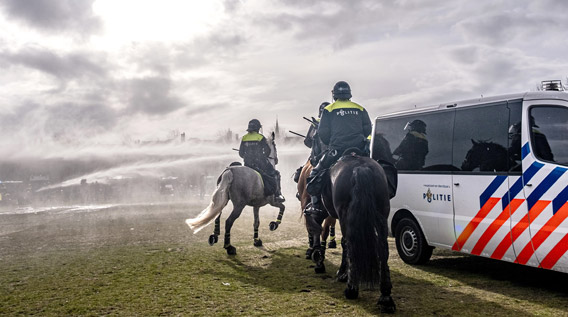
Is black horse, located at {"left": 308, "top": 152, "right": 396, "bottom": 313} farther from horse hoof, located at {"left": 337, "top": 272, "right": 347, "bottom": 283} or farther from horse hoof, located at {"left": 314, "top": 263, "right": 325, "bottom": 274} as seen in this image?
horse hoof, located at {"left": 314, "top": 263, "right": 325, "bottom": 274}

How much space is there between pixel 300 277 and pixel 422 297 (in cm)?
220

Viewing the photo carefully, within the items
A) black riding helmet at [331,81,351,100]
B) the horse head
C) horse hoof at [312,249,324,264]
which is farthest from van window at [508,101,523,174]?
horse hoof at [312,249,324,264]

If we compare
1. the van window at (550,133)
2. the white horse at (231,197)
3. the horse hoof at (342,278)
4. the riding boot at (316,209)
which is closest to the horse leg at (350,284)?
the horse hoof at (342,278)

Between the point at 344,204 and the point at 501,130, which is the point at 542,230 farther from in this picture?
the point at 344,204

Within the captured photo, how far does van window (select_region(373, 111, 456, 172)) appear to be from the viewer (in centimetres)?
760

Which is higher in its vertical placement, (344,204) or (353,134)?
(353,134)

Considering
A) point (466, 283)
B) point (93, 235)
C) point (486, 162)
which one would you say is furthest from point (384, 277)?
point (93, 235)

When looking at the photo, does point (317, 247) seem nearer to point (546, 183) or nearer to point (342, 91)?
point (342, 91)

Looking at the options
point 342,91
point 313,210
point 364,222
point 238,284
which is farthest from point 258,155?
point 364,222

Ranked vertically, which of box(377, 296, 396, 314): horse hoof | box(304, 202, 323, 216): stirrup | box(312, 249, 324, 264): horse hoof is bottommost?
box(377, 296, 396, 314): horse hoof

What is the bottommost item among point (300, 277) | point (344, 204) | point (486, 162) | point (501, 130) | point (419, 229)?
point (300, 277)

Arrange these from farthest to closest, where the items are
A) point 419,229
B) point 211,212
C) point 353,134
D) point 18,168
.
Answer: point 18,168 → point 211,212 → point 419,229 → point 353,134

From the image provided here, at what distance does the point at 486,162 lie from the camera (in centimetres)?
680

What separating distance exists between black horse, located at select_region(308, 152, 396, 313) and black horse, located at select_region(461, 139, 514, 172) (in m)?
1.98
